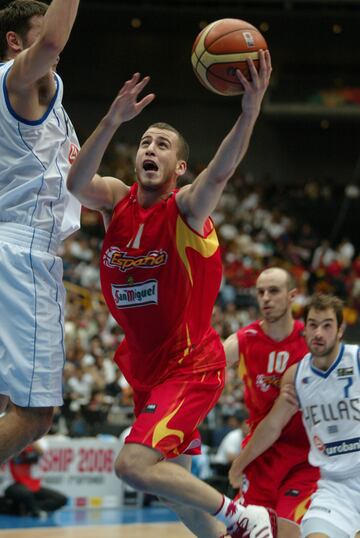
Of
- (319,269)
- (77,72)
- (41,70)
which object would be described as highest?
(77,72)

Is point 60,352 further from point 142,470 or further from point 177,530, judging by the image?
point 177,530

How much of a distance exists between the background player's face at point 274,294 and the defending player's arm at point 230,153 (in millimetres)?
1831

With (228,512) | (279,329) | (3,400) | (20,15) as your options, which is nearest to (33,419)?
(3,400)

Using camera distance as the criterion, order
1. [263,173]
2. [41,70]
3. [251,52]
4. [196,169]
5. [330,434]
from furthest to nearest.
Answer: [263,173], [196,169], [330,434], [251,52], [41,70]

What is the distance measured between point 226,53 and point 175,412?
6.76ft

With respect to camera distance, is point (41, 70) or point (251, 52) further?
point (251, 52)

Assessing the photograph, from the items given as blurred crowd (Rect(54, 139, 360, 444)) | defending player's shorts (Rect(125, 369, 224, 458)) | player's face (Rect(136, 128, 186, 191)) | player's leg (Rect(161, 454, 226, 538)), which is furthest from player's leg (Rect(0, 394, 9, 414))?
blurred crowd (Rect(54, 139, 360, 444))

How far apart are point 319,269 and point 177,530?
48.8ft

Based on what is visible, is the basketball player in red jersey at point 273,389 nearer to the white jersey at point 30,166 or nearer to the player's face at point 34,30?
the white jersey at point 30,166

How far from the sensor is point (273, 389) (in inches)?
289

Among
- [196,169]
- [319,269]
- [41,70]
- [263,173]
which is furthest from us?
[263,173]

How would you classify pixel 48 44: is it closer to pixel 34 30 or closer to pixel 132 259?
pixel 34 30

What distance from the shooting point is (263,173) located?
33406 mm

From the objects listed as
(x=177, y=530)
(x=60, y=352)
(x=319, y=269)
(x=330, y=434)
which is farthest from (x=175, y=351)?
(x=319, y=269)
